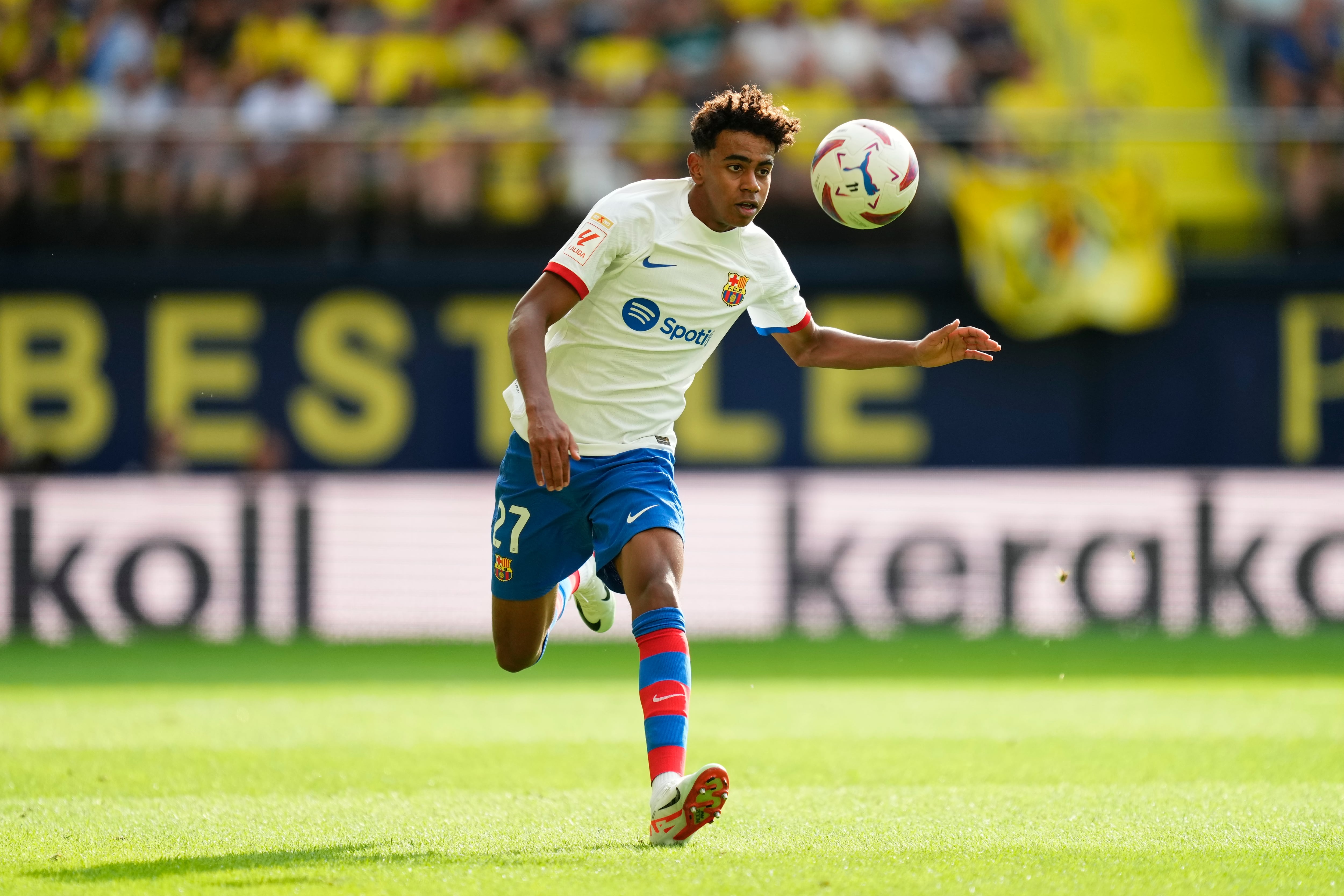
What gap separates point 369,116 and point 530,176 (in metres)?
1.59

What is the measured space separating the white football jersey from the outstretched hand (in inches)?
25.7

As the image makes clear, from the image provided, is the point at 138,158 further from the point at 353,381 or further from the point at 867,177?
the point at 867,177

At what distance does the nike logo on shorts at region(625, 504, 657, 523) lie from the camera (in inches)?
212

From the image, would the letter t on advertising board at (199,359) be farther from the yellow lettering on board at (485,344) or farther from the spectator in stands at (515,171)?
the spectator in stands at (515,171)

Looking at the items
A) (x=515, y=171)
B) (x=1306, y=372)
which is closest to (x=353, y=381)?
(x=515, y=171)

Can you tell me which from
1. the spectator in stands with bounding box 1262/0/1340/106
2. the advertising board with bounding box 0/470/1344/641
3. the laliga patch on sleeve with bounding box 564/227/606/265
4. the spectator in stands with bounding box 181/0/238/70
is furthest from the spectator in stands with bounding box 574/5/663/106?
the laliga patch on sleeve with bounding box 564/227/606/265

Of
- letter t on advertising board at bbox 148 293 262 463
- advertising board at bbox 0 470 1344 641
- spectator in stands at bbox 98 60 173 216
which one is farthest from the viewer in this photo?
letter t on advertising board at bbox 148 293 262 463

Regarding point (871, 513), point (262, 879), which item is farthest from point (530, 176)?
point (262, 879)

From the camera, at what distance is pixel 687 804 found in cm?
473

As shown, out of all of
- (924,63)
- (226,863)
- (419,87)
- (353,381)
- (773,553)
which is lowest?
(773,553)

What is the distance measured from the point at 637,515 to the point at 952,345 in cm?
129

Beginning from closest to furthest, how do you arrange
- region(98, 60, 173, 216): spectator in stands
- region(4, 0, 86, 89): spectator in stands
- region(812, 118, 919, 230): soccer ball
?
region(812, 118, 919, 230): soccer ball
region(98, 60, 173, 216): spectator in stands
region(4, 0, 86, 89): spectator in stands

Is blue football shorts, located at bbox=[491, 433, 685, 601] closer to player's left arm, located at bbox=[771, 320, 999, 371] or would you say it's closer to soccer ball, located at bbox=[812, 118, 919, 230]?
player's left arm, located at bbox=[771, 320, 999, 371]

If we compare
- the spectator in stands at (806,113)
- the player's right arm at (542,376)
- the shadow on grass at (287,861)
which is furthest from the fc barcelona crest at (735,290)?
the spectator in stands at (806,113)
